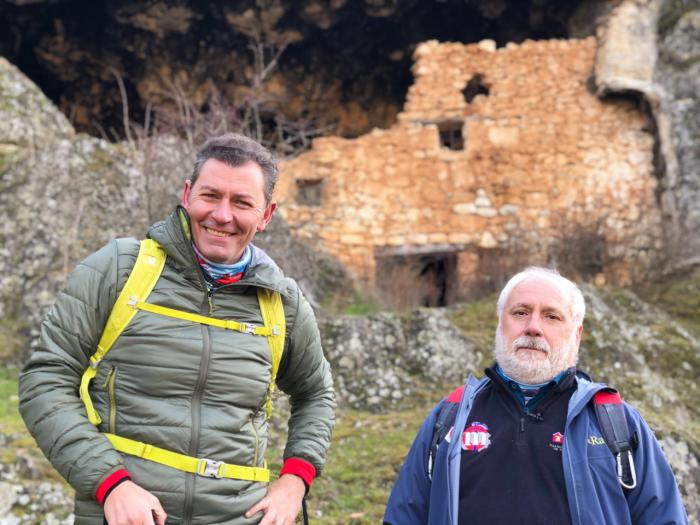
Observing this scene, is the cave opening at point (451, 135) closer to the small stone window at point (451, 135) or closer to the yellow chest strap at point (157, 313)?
the small stone window at point (451, 135)

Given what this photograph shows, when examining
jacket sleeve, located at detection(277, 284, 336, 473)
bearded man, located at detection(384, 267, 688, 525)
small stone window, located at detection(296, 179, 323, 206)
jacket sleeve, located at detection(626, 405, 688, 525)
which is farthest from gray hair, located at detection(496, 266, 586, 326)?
small stone window, located at detection(296, 179, 323, 206)

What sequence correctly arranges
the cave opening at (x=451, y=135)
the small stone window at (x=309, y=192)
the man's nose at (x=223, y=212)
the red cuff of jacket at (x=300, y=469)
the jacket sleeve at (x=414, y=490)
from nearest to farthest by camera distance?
the man's nose at (x=223, y=212) → the red cuff of jacket at (x=300, y=469) → the jacket sleeve at (x=414, y=490) → the small stone window at (x=309, y=192) → the cave opening at (x=451, y=135)

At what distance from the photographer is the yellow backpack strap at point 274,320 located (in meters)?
2.16

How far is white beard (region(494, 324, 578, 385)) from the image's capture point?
2.40 meters

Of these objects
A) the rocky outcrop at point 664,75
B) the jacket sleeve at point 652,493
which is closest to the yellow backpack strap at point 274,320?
the jacket sleeve at point 652,493

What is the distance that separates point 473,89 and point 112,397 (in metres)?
9.03

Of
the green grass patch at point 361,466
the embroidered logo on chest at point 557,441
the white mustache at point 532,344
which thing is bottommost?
the green grass patch at point 361,466

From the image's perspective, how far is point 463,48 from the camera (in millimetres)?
9656

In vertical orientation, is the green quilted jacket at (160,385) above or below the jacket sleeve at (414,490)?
above

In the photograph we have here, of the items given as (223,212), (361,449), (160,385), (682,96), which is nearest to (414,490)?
(160,385)

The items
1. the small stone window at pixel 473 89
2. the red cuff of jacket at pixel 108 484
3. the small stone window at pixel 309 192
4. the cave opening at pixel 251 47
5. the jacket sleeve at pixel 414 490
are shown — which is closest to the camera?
the red cuff of jacket at pixel 108 484

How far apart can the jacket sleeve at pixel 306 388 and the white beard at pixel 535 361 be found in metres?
0.64

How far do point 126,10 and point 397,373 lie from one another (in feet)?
23.7

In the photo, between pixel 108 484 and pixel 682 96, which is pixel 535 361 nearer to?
pixel 108 484
